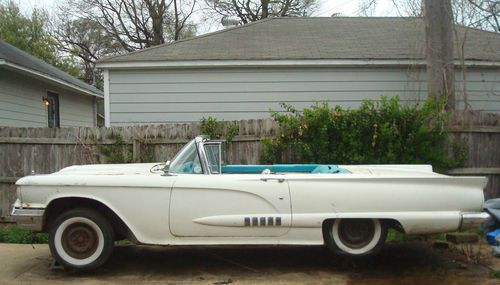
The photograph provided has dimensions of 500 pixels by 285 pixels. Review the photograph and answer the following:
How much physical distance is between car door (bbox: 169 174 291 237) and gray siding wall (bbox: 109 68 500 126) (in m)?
4.85

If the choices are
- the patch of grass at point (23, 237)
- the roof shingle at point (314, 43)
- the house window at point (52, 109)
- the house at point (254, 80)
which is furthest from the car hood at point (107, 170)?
the house window at point (52, 109)

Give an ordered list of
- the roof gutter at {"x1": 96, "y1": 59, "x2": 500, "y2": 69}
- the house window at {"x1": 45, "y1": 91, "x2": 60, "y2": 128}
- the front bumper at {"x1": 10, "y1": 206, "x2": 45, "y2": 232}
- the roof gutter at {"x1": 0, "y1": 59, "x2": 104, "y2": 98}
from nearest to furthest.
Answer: the front bumper at {"x1": 10, "y1": 206, "x2": 45, "y2": 232} < the roof gutter at {"x1": 96, "y1": 59, "x2": 500, "y2": 69} < the roof gutter at {"x1": 0, "y1": 59, "x2": 104, "y2": 98} < the house window at {"x1": 45, "y1": 91, "x2": 60, "y2": 128}

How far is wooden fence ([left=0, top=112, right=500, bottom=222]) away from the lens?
26.3 feet

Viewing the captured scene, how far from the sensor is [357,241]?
522 centimetres

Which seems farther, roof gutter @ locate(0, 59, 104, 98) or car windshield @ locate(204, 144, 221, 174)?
roof gutter @ locate(0, 59, 104, 98)

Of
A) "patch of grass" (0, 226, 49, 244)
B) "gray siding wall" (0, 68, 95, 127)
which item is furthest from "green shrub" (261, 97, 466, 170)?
"gray siding wall" (0, 68, 95, 127)

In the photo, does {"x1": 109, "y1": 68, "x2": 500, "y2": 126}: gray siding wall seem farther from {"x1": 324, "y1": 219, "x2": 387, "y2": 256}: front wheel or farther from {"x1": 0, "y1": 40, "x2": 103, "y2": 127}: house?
{"x1": 324, "y1": 219, "x2": 387, "y2": 256}: front wheel

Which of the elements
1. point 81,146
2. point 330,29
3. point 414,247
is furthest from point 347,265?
point 330,29

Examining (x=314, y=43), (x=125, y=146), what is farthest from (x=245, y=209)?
(x=314, y=43)

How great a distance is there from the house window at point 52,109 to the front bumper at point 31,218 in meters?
9.50

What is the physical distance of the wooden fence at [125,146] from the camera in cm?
802

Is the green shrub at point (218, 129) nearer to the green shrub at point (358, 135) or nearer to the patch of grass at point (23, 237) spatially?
the green shrub at point (358, 135)

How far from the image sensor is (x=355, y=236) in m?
5.23

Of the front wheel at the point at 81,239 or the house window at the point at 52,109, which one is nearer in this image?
the front wheel at the point at 81,239
